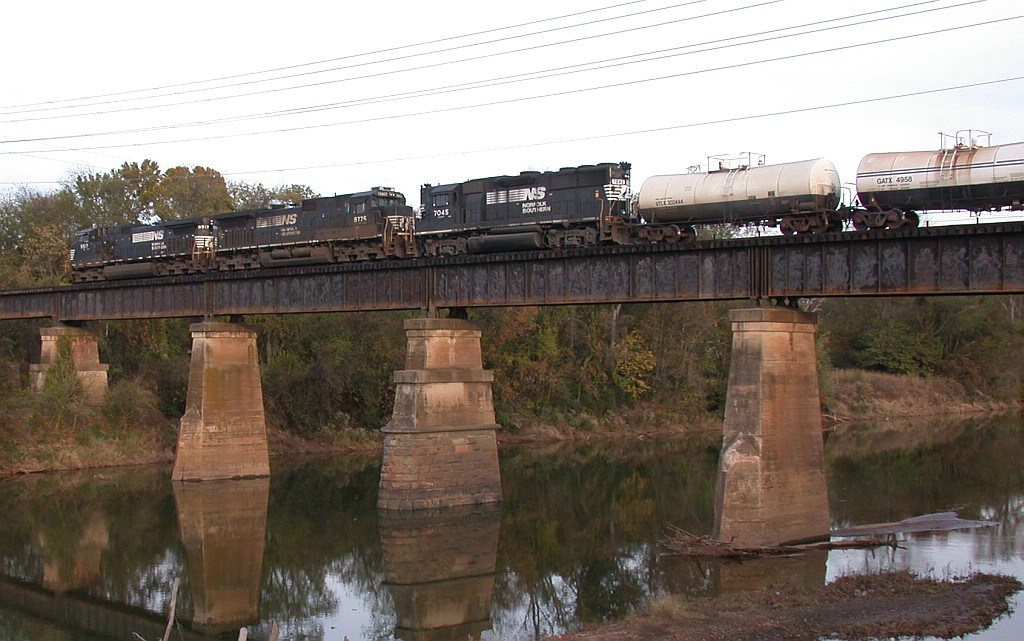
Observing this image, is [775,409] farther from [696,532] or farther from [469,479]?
[469,479]

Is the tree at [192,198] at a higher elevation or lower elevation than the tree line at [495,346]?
higher

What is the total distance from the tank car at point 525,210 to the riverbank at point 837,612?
46.0ft

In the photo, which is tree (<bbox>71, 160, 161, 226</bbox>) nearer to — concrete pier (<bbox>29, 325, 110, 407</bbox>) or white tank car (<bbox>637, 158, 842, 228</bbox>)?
concrete pier (<bbox>29, 325, 110, 407</bbox>)

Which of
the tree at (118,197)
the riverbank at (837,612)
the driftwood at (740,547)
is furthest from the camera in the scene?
the tree at (118,197)

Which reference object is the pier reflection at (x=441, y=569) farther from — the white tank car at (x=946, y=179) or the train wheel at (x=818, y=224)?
the white tank car at (x=946, y=179)

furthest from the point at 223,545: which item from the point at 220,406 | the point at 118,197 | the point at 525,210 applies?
the point at 118,197

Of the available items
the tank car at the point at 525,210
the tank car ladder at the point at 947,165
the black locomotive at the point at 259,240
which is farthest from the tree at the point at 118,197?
the tank car ladder at the point at 947,165

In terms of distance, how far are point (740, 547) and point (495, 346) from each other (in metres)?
37.7

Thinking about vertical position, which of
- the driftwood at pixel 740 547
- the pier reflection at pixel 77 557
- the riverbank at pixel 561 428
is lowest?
the riverbank at pixel 561 428

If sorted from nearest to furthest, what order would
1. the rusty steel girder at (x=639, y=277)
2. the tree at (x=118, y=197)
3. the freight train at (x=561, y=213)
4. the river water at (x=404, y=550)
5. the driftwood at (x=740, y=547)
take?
the river water at (x=404, y=550)
the rusty steel girder at (x=639, y=277)
the driftwood at (x=740, y=547)
the freight train at (x=561, y=213)
the tree at (x=118, y=197)

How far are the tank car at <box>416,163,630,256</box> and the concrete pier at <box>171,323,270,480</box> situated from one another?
28.6 ft

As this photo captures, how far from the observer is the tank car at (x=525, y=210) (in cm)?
3316

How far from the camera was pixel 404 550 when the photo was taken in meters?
29.2

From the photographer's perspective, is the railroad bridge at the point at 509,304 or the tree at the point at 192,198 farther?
the tree at the point at 192,198
